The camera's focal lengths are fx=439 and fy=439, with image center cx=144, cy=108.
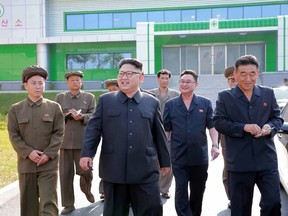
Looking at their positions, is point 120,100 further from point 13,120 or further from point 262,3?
point 262,3

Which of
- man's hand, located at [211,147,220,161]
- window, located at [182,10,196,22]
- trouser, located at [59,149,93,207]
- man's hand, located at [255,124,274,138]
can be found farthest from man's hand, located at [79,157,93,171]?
window, located at [182,10,196,22]

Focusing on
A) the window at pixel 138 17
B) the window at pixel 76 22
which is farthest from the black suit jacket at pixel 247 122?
the window at pixel 76 22

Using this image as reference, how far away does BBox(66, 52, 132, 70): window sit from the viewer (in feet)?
120

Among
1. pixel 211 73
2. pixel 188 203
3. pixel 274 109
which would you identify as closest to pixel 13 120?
pixel 188 203

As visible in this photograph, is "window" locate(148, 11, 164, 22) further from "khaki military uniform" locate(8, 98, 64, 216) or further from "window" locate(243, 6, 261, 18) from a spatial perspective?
"khaki military uniform" locate(8, 98, 64, 216)

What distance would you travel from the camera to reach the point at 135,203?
163 inches

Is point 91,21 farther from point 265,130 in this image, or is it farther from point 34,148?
point 265,130

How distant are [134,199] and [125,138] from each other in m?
0.60

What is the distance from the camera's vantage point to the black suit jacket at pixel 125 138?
158 inches

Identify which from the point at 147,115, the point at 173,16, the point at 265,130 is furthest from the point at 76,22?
the point at 265,130

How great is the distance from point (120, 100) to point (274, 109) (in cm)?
160

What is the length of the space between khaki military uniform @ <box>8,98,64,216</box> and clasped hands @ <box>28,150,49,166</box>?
0.04 meters

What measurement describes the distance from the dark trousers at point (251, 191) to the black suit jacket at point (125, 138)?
0.88 m

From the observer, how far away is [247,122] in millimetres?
4426
